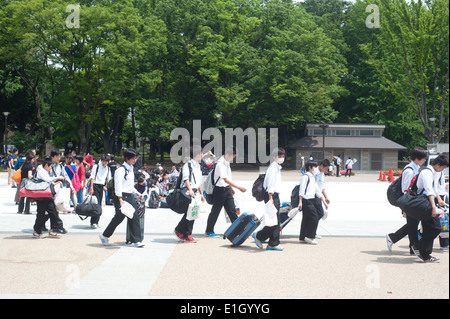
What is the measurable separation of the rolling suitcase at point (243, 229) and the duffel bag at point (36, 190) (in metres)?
3.43

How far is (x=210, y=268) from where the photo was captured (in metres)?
6.60

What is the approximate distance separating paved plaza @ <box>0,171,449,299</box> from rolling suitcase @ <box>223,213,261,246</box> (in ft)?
0.52

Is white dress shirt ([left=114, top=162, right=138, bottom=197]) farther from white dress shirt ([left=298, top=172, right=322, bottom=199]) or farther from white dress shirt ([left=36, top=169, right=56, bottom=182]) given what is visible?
white dress shirt ([left=298, top=172, right=322, bottom=199])

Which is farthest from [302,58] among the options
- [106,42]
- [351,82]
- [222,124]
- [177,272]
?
[177,272]

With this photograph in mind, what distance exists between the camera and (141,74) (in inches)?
1720

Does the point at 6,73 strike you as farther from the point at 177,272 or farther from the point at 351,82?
the point at 177,272

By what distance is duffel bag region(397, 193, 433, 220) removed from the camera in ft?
22.0

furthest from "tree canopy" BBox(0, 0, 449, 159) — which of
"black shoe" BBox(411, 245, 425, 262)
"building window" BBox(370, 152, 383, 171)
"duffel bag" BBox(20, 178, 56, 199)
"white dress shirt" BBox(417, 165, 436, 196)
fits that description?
"duffel bag" BBox(20, 178, 56, 199)

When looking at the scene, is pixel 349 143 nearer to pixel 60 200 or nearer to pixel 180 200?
pixel 180 200

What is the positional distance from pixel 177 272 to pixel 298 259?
1989mm

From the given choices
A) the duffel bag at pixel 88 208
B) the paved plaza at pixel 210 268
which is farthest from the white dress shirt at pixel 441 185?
the duffel bag at pixel 88 208

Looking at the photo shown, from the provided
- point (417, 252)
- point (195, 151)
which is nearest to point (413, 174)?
point (417, 252)

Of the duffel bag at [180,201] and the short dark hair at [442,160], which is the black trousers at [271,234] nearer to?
the duffel bag at [180,201]

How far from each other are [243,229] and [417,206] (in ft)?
9.46
